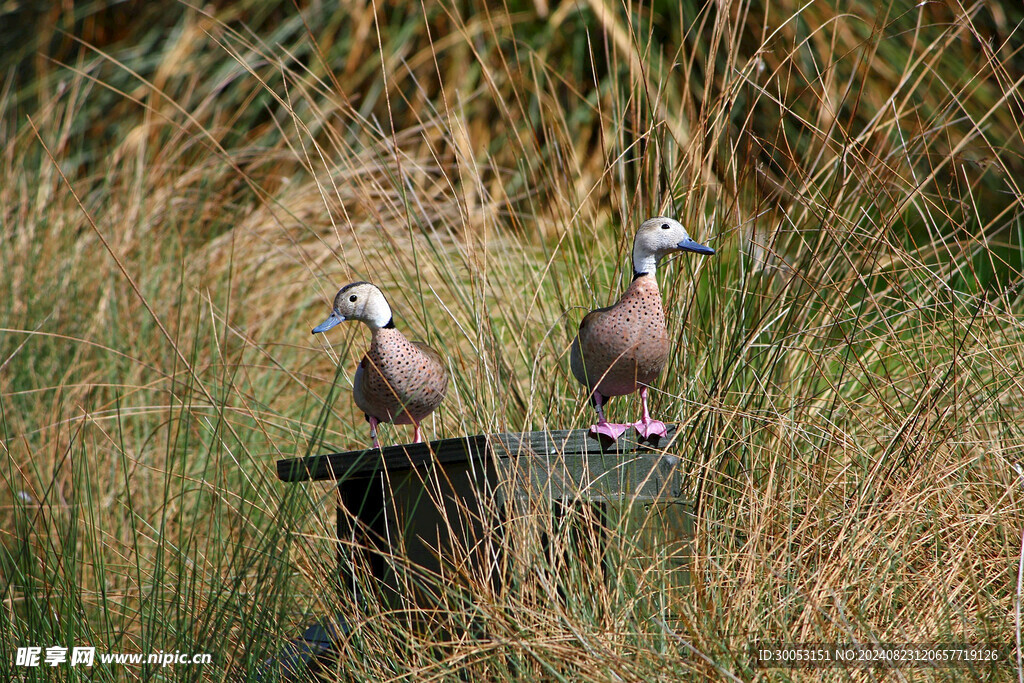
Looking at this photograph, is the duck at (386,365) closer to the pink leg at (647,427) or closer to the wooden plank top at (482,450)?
the wooden plank top at (482,450)

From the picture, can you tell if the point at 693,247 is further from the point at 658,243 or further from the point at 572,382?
the point at 572,382

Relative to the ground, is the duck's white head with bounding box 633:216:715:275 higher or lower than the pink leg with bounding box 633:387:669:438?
higher

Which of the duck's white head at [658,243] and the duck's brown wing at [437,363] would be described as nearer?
the duck's white head at [658,243]

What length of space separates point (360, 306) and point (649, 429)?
1.58ft

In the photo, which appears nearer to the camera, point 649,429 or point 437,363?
point 649,429

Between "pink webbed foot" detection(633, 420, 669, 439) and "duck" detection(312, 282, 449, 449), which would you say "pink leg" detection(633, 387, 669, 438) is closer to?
"pink webbed foot" detection(633, 420, 669, 439)

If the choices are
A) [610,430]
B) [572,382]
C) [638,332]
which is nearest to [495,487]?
[610,430]

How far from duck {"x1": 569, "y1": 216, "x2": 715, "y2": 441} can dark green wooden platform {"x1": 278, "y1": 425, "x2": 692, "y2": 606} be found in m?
0.09

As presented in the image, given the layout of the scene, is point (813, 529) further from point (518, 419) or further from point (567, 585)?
point (518, 419)

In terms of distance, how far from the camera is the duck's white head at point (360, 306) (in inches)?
60.2

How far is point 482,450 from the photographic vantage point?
155 centimetres

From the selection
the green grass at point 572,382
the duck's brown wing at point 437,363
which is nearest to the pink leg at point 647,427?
the green grass at point 572,382

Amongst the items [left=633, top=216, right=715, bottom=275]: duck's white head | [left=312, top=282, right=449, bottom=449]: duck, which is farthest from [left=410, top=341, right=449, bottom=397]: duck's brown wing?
[left=633, top=216, right=715, bottom=275]: duck's white head

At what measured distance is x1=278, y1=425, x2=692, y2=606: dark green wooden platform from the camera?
A: 155 cm
